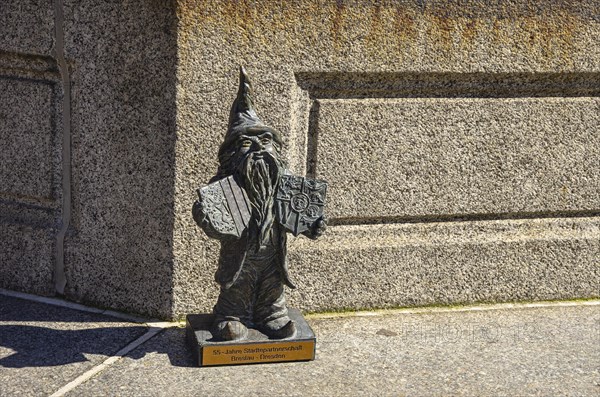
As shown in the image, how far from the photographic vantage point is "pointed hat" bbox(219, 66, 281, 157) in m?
3.82

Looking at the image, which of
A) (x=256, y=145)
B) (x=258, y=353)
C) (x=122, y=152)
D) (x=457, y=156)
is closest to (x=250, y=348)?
(x=258, y=353)

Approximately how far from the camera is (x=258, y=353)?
399 centimetres

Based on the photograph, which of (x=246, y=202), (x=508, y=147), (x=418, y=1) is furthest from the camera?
(x=508, y=147)

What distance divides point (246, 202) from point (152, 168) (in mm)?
738

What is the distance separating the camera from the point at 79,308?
4633 millimetres

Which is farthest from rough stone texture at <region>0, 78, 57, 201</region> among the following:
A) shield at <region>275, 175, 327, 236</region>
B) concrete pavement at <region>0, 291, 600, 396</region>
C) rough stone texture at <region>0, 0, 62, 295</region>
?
shield at <region>275, 175, 327, 236</region>

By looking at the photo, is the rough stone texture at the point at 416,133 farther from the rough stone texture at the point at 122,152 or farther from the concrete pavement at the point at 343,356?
the concrete pavement at the point at 343,356

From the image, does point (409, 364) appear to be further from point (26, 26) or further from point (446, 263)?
point (26, 26)

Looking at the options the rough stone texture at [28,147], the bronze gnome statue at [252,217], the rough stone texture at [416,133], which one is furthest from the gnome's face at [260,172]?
the rough stone texture at [28,147]

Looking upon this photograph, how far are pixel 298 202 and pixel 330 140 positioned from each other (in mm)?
766

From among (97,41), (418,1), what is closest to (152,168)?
(97,41)

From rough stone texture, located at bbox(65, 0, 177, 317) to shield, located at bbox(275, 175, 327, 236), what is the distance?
0.69 metres

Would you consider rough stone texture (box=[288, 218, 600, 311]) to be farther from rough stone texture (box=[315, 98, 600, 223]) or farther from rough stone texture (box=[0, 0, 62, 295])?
rough stone texture (box=[0, 0, 62, 295])

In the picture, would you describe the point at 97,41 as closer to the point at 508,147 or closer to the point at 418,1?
the point at 418,1
